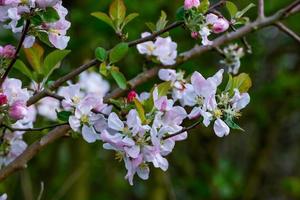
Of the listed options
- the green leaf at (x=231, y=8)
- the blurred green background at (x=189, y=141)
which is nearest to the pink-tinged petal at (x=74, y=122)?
the green leaf at (x=231, y=8)

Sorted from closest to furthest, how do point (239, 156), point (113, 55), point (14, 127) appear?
point (113, 55), point (14, 127), point (239, 156)

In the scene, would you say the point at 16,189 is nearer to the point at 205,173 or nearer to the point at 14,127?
the point at 205,173

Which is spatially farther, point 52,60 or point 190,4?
point 52,60

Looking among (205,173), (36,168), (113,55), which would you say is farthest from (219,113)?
(36,168)

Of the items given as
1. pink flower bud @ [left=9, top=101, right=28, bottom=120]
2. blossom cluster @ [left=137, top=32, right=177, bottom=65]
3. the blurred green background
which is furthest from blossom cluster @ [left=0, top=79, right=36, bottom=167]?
the blurred green background

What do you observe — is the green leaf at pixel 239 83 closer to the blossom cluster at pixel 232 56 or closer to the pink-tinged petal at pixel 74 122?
the pink-tinged petal at pixel 74 122

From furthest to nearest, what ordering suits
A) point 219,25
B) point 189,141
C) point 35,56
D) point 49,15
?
point 189,141 → point 35,56 → point 219,25 → point 49,15

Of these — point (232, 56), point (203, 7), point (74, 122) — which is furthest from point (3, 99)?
point (232, 56)

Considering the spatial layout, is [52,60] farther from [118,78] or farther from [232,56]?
[232,56]
